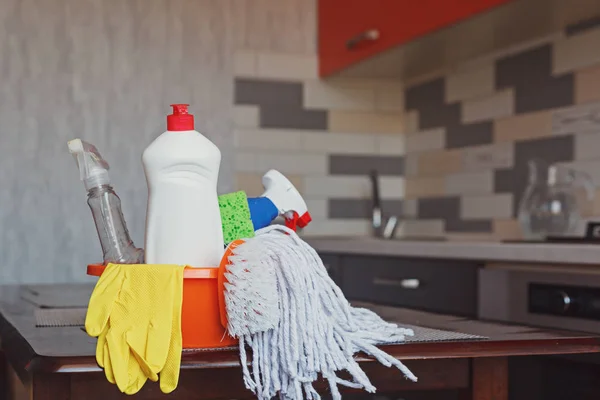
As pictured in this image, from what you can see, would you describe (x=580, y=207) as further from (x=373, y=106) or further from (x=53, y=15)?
(x=53, y=15)

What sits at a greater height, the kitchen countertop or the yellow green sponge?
the yellow green sponge

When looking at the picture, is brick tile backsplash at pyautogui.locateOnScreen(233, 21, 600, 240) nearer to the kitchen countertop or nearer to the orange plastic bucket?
the kitchen countertop

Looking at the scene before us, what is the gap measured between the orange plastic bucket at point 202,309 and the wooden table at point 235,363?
0.02 m

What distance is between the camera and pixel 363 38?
2.70 metres

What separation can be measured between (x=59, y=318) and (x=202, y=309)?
0.39 m

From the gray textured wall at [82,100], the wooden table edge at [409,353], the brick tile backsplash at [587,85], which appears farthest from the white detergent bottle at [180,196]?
the gray textured wall at [82,100]

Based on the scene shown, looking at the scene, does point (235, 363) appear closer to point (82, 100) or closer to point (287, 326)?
point (287, 326)

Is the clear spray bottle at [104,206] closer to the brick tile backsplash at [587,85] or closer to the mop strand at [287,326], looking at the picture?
the mop strand at [287,326]

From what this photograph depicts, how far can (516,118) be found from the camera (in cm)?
261

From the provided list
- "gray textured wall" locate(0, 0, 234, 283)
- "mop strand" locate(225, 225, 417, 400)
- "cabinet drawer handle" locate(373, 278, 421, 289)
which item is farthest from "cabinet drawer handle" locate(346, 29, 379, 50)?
"mop strand" locate(225, 225, 417, 400)

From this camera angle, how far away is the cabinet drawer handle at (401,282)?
85.0 inches

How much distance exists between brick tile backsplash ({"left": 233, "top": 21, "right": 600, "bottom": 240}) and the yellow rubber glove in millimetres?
1803

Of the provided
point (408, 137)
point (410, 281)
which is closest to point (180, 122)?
point (410, 281)

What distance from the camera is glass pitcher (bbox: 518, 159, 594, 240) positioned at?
2.17 meters
